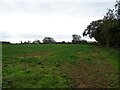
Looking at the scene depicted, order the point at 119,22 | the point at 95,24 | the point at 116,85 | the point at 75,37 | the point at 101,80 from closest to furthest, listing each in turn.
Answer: the point at 116,85
the point at 101,80
the point at 119,22
the point at 95,24
the point at 75,37

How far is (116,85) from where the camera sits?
32.0 feet

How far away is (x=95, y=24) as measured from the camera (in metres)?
59.2

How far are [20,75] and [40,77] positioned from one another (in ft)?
4.63

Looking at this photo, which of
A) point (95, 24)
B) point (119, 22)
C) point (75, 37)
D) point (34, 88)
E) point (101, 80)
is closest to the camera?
point (34, 88)

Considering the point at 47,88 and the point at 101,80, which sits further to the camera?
the point at 101,80

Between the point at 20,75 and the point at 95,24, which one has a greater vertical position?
the point at 95,24

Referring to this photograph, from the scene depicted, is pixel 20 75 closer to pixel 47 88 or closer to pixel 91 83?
pixel 47 88

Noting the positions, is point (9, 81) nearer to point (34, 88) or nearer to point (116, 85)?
point (34, 88)

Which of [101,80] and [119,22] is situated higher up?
[119,22]

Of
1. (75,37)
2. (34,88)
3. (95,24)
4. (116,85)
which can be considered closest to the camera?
(34,88)

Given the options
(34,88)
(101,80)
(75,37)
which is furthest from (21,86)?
(75,37)

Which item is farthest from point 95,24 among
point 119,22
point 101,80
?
point 101,80

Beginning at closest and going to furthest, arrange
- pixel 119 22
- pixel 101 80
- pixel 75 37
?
1. pixel 101 80
2. pixel 119 22
3. pixel 75 37

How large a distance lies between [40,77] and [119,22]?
55.9 ft
